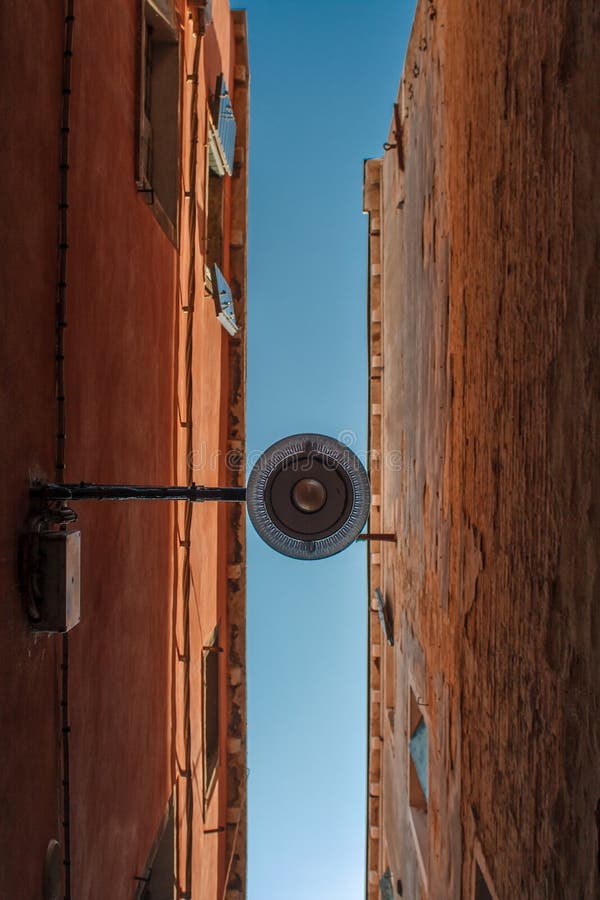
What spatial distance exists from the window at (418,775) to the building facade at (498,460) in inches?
1.1

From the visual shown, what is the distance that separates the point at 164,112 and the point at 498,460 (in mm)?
4645

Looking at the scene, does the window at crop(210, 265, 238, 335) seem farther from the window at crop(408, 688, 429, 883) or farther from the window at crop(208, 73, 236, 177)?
the window at crop(408, 688, 429, 883)

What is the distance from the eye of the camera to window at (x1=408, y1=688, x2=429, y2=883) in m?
6.75

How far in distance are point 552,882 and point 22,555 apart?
102 inches

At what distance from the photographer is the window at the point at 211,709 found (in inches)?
322

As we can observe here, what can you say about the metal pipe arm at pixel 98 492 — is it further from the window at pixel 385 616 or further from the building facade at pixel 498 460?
the window at pixel 385 616

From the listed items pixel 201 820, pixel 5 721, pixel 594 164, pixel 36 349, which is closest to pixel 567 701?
pixel 594 164

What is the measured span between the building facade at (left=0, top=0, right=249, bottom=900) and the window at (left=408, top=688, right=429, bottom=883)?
83.8 inches

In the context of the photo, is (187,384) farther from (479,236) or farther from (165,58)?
(479,236)

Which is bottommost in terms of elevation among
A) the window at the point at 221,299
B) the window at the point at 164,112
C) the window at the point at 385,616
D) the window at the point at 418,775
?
the window at the point at 418,775

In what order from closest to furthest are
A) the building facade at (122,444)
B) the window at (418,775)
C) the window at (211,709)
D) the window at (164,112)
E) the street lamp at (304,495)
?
the building facade at (122,444)
the street lamp at (304,495)
the window at (164,112)
the window at (418,775)
the window at (211,709)

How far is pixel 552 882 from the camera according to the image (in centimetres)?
298

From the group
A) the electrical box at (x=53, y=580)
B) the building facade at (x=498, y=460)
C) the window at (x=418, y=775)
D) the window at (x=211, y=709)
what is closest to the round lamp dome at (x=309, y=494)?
the building facade at (x=498, y=460)

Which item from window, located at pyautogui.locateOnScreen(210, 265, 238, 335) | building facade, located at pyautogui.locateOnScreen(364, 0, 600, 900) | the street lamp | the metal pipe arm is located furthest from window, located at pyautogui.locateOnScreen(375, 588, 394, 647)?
the metal pipe arm
